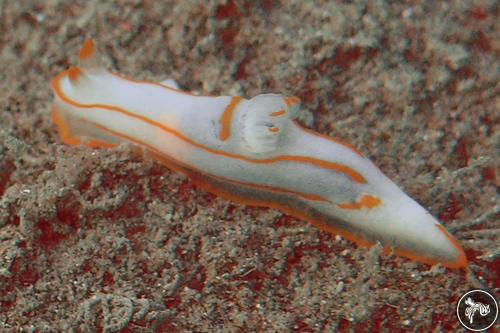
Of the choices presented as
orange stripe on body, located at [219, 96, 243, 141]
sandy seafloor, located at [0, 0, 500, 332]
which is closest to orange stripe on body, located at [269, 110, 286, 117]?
orange stripe on body, located at [219, 96, 243, 141]

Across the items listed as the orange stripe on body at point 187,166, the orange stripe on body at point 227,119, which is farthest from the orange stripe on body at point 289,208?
the orange stripe on body at point 227,119

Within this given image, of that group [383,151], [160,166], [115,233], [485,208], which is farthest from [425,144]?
[115,233]

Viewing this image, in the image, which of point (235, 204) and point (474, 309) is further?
point (235, 204)

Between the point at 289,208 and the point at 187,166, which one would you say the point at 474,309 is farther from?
the point at 187,166

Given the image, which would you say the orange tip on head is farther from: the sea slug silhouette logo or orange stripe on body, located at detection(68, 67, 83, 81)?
the sea slug silhouette logo

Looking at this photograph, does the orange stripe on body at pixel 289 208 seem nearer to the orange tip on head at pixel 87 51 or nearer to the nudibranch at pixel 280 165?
the nudibranch at pixel 280 165

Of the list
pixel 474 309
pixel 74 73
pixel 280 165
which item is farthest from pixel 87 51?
pixel 474 309

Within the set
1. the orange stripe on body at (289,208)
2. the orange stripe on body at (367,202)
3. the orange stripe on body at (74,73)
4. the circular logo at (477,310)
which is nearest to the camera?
the circular logo at (477,310)
